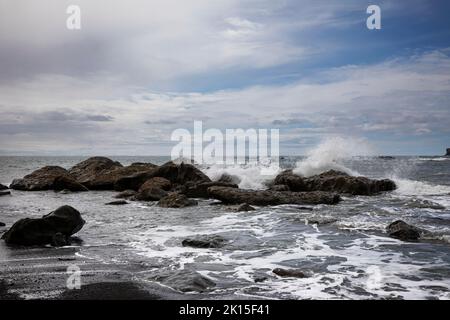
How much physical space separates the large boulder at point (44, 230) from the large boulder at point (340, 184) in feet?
46.3

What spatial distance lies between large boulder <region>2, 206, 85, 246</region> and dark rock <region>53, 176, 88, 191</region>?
16.0 meters

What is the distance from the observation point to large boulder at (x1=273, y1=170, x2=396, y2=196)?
20.6 meters

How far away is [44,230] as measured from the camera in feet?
31.1

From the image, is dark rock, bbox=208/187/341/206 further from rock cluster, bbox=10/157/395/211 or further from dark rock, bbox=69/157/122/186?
dark rock, bbox=69/157/122/186

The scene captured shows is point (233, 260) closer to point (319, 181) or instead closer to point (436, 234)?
point (436, 234)

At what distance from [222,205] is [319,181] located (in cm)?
666

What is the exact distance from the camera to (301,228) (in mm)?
11789

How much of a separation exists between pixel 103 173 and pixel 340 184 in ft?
51.6

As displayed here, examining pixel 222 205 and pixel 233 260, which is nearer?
pixel 233 260

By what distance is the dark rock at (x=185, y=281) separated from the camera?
6.21 m

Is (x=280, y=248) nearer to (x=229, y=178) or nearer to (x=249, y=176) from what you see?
(x=249, y=176)

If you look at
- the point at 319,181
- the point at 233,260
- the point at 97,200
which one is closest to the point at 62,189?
the point at 97,200

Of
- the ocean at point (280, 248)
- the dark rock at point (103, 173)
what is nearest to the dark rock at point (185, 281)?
the ocean at point (280, 248)
